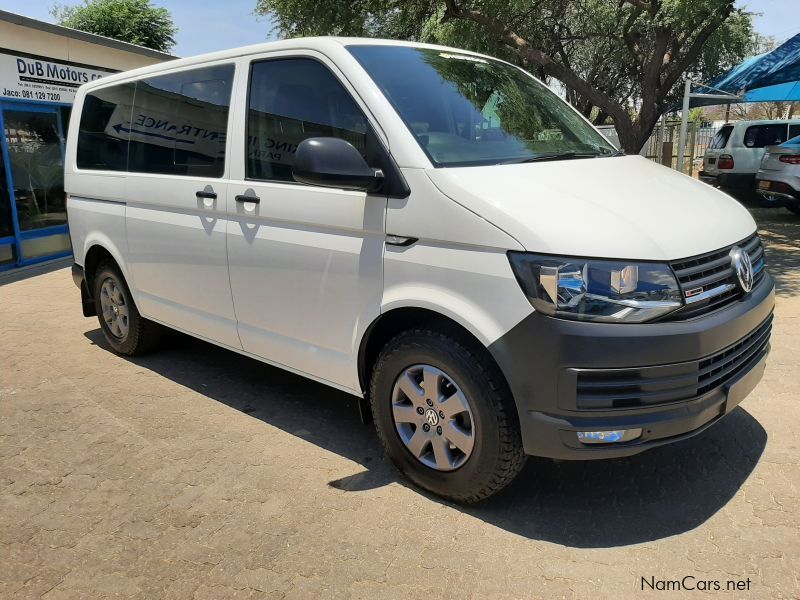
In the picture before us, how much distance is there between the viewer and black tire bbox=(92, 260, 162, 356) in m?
4.84

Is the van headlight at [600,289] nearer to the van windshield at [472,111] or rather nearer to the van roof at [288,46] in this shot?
the van windshield at [472,111]

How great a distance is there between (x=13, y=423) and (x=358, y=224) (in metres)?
2.64

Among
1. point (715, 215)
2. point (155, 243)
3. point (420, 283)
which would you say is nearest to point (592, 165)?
point (715, 215)

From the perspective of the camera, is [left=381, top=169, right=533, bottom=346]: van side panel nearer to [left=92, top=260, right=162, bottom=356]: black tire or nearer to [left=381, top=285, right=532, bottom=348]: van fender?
[left=381, top=285, right=532, bottom=348]: van fender

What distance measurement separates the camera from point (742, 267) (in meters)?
2.77

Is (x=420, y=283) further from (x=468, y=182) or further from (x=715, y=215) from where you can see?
(x=715, y=215)

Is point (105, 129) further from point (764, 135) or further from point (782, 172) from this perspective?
point (764, 135)

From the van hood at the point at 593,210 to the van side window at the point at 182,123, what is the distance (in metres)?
1.58

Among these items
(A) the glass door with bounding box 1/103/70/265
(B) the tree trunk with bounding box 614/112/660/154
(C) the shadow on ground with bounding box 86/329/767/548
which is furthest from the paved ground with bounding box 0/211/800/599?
(B) the tree trunk with bounding box 614/112/660/154

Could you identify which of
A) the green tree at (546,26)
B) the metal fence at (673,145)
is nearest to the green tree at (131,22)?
the green tree at (546,26)

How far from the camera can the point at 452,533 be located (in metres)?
2.79

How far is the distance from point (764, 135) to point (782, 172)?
3828 mm

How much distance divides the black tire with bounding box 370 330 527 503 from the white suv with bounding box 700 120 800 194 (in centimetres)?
1308

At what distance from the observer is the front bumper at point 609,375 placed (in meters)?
2.39
